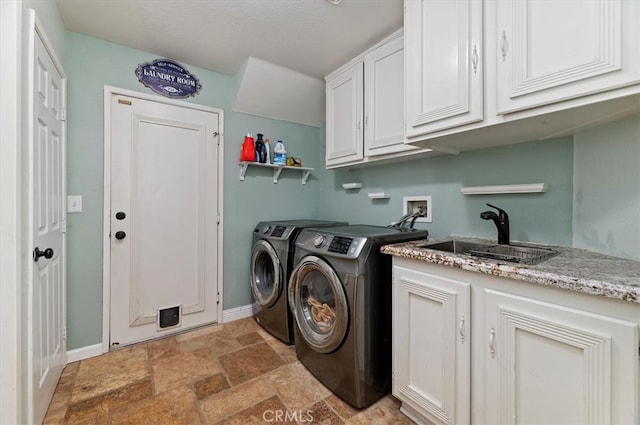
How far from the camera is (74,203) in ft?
6.29

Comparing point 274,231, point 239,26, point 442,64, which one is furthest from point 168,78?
point 442,64

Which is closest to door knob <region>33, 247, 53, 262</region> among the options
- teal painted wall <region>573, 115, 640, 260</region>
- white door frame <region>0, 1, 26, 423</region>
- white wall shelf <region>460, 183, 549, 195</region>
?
white door frame <region>0, 1, 26, 423</region>

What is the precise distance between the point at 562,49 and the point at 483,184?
0.83 m

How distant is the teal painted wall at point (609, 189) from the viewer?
106 cm

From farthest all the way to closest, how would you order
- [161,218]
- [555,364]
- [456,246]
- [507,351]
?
[161,218] → [456,246] → [507,351] → [555,364]

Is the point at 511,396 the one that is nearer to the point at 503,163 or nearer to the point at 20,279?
the point at 503,163

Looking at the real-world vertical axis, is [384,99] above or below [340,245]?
above

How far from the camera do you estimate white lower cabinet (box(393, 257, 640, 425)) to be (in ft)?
2.56

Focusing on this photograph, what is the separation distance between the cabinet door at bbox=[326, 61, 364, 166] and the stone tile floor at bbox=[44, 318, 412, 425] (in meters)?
1.67

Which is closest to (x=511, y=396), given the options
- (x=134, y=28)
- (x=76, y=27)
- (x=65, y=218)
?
(x=65, y=218)

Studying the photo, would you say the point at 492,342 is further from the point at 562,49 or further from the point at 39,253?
the point at 39,253

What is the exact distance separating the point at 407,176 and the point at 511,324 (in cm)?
138

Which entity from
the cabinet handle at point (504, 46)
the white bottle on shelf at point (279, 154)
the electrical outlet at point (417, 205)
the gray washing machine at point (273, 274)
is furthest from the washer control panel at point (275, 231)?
the cabinet handle at point (504, 46)

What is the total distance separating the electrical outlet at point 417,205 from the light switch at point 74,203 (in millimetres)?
2483
